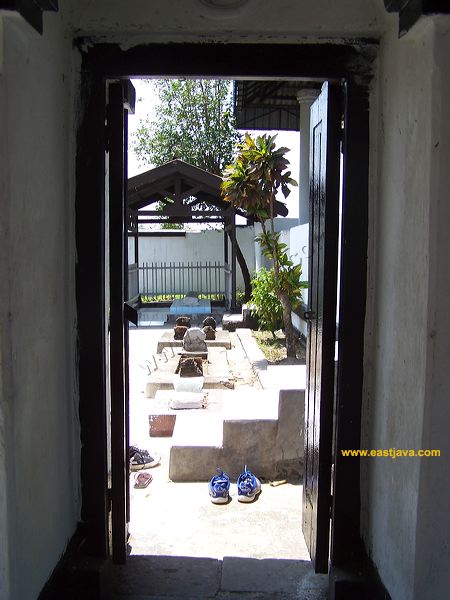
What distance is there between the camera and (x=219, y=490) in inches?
154

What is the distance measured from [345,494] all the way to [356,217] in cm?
126

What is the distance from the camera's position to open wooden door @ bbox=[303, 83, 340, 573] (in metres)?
2.48

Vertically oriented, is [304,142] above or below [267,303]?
above

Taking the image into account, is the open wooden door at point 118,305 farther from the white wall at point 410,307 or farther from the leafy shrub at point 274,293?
the leafy shrub at point 274,293

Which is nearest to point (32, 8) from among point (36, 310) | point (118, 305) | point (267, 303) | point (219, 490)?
point (36, 310)

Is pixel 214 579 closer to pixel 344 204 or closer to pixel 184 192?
pixel 344 204

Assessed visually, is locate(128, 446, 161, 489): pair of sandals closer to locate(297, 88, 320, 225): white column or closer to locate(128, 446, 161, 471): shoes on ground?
locate(128, 446, 161, 471): shoes on ground

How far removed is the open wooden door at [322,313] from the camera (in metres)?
2.48

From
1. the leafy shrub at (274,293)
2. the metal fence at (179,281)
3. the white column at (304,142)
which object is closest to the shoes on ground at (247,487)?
the leafy shrub at (274,293)

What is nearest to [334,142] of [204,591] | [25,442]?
[25,442]

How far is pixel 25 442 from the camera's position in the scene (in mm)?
1918

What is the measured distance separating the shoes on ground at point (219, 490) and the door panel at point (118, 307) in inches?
51.7

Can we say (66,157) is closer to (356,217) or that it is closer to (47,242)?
(47,242)

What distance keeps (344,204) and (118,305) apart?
3.71 feet
